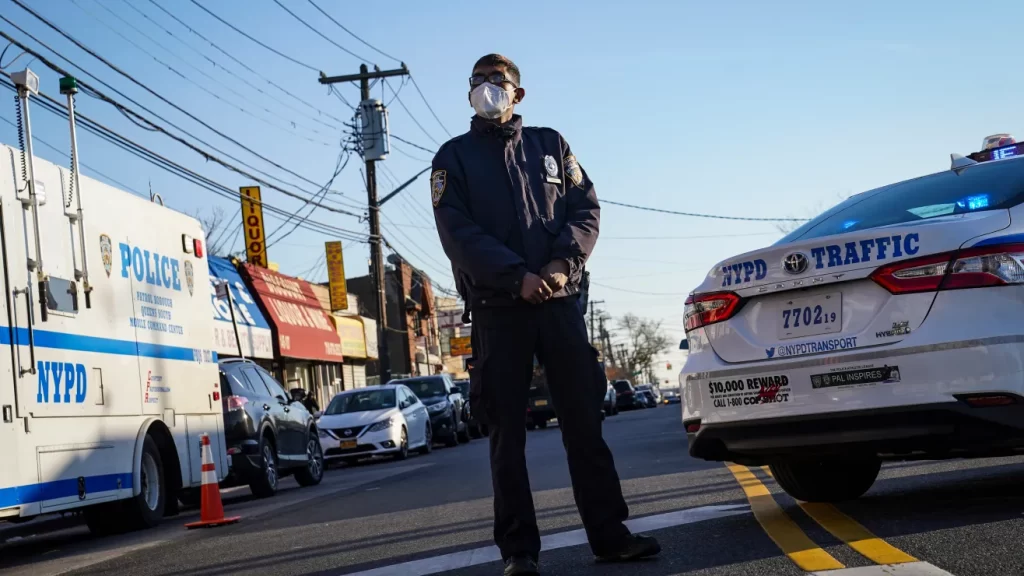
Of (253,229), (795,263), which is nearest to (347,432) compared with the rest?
(253,229)

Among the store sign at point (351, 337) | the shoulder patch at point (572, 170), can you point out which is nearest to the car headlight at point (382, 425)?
the shoulder patch at point (572, 170)

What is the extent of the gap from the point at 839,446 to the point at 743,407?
48cm

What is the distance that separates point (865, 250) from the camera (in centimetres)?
558

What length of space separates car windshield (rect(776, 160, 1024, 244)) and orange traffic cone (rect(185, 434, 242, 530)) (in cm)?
594

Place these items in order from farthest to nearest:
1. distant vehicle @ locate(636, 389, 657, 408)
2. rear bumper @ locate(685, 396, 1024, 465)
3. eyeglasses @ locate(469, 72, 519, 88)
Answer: distant vehicle @ locate(636, 389, 657, 408) → eyeglasses @ locate(469, 72, 519, 88) → rear bumper @ locate(685, 396, 1024, 465)

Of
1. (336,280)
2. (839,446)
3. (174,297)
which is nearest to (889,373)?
(839,446)

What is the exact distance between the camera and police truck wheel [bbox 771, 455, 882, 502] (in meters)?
6.70

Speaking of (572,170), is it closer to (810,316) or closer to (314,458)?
(810,316)

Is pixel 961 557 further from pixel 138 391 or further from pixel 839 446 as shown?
pixel 138 391

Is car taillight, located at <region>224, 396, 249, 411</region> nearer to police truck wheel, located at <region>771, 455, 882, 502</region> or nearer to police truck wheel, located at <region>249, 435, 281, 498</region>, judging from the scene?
police truck wheel, located at <region>249, 435, 281, 498</region>

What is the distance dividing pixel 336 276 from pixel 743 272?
37225mm

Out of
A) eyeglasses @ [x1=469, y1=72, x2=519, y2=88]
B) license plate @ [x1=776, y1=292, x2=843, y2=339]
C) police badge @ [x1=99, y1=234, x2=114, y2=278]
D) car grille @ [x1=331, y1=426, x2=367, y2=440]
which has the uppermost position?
police badge @ [x1=99, y1=234, x2=114, y2=278]

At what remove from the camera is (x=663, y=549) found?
18.0 feet

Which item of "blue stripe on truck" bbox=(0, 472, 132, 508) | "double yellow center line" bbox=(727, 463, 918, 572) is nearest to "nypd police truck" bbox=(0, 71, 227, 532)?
"blue stripe on truck" bbox=(0, 472, 132, 508)
